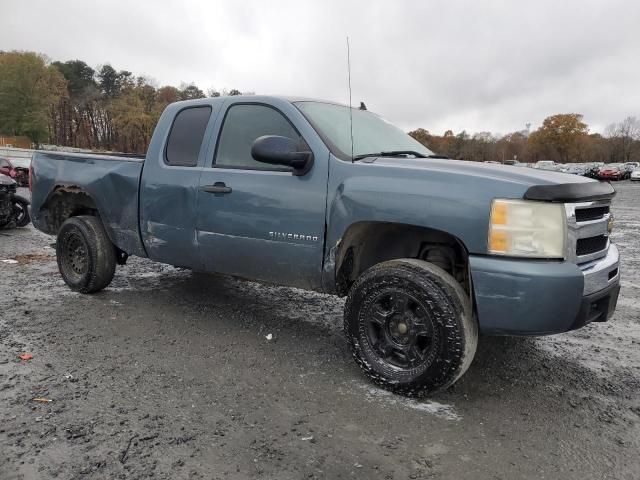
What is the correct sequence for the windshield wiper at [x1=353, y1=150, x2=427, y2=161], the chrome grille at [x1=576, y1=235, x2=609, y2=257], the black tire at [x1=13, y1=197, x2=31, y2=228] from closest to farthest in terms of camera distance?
the chrome grille at [x1=576, y1=235, x2=609, y2=257], the windshield wiper at [x1=353, y1=150, x2=427, y2=161], the black tire at [x1=13, y1=197, x2=31, y2=228]

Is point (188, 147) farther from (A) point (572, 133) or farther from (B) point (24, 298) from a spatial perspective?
(A) point (572, 133)

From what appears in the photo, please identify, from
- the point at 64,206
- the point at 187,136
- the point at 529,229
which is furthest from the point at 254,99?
the point at 64,206

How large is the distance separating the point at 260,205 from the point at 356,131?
98 centimetres

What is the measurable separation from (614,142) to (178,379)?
103m

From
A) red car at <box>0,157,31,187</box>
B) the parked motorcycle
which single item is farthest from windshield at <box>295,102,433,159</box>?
red car at <box>0,157,31,187</box>

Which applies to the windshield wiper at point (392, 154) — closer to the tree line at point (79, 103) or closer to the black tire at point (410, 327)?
the black tire at point (410, 327)

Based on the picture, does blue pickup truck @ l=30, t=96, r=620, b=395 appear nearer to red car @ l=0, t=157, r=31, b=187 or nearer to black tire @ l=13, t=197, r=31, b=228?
black tire @ l=13, t=197, r=31, b=228

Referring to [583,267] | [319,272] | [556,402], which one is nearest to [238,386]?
[319,272]

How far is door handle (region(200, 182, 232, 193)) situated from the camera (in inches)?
157

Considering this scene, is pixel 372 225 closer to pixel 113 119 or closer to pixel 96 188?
pixel 96 188

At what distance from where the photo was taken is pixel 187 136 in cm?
450

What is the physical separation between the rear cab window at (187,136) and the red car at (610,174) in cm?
5155

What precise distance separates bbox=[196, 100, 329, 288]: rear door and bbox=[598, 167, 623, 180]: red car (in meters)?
51.7

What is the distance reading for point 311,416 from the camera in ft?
9.55
